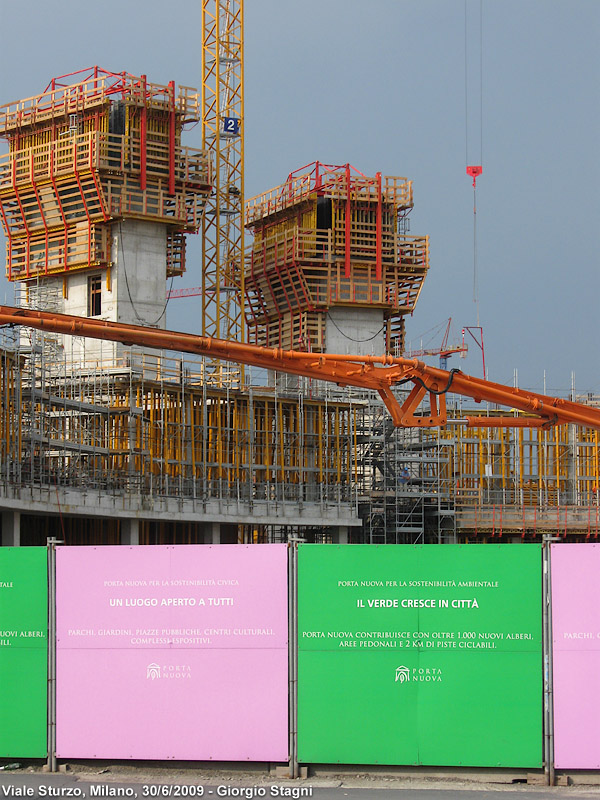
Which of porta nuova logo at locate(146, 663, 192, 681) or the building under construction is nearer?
porta nuova logo at locate(146, 663, 192, 681)

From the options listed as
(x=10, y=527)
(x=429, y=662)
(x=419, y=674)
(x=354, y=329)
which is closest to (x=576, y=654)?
(x=429, y=662)

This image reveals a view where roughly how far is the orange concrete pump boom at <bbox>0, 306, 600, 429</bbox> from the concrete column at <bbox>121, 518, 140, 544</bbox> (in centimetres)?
2061

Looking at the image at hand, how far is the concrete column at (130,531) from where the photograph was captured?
54331 mm

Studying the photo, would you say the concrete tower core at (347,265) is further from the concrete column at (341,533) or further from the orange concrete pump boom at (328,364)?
the orange concrete pump boom at (328,364)

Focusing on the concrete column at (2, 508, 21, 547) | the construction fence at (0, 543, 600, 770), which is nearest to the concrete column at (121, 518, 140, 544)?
the concrete column at (2, 508, 21, 547)

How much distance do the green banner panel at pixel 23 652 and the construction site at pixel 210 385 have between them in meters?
31.8

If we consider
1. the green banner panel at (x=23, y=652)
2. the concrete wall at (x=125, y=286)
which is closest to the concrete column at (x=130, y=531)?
the concrete wall at (x=125, y=286)

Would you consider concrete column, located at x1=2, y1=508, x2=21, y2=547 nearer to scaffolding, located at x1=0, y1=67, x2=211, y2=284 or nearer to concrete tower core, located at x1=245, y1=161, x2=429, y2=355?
scaffolding, located at x1=0, y1=67, x2=211, y2=284

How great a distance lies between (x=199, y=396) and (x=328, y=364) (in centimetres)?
2687

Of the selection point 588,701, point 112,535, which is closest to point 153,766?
point 588,701

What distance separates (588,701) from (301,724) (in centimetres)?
345

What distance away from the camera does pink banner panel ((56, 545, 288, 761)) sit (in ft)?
49.9

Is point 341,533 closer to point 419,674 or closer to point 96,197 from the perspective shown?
point 96,197

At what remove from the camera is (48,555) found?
15.6 metres
